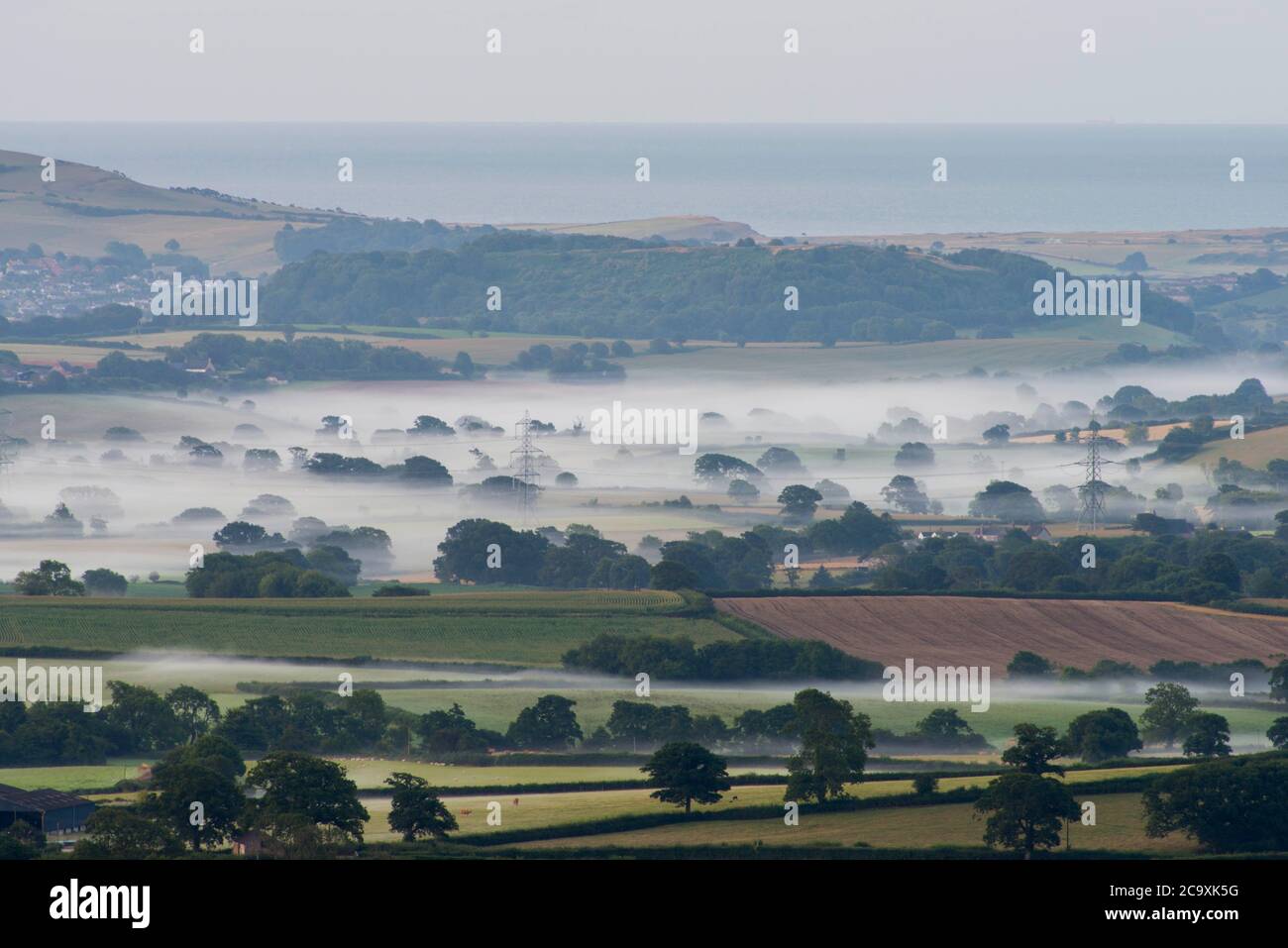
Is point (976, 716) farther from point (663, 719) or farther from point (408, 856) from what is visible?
point (408, 856)

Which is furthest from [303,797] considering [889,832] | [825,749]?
[825,749]

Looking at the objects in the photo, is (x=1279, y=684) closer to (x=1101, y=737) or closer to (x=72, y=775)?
(x=1101, y=737)

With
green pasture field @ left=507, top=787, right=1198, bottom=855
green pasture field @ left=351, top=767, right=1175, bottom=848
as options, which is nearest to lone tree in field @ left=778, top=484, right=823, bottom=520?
green pasture field @ left=351, top=767, right=1175, bottom=848

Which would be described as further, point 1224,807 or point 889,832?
point 889,832

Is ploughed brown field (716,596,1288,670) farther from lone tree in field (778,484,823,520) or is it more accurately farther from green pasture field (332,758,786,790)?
lone tree in field (778,484,823,520)

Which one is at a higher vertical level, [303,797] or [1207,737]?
[1207,737]

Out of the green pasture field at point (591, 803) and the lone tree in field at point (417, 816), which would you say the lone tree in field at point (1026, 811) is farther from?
the lone tree in field at point (417, 816)

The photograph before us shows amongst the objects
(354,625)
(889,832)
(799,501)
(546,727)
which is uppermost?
(799,501)
